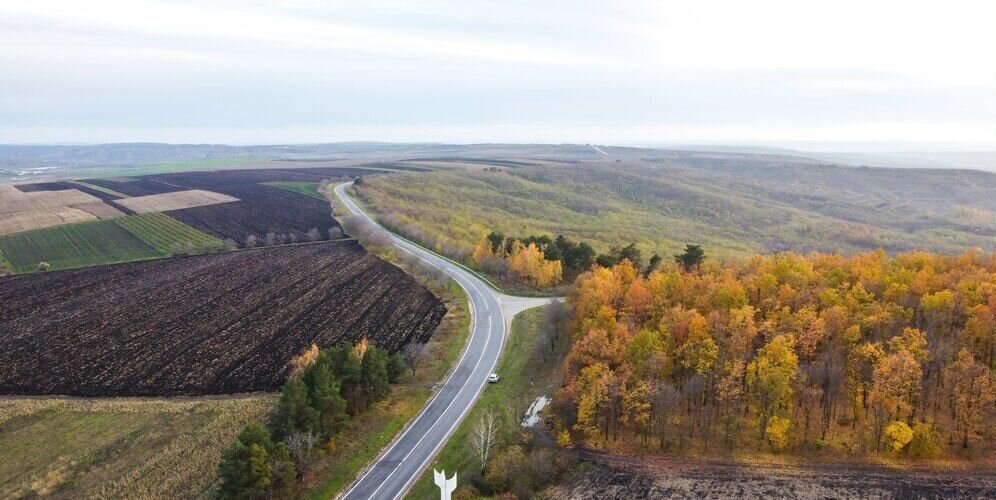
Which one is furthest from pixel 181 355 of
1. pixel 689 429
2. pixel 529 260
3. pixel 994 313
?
pixel 994 313

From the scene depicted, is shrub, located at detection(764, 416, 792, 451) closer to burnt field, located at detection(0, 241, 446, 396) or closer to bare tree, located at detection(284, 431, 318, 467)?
bare tree, located at detection(284, 431, 318, 467)

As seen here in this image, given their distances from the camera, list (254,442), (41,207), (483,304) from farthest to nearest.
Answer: (41,207) → (483,304) → (254,442)

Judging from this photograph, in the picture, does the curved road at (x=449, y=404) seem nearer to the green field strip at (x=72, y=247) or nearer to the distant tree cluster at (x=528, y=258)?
the distant tree cluster at (x=528, y=258)

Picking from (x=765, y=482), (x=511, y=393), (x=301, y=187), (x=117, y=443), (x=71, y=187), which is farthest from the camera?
(x=71, y=187)

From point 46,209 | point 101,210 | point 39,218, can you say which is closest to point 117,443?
point 39,218

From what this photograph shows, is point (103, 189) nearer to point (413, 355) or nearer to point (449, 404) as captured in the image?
point (413, 355)

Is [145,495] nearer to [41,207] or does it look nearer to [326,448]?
[326,448]
